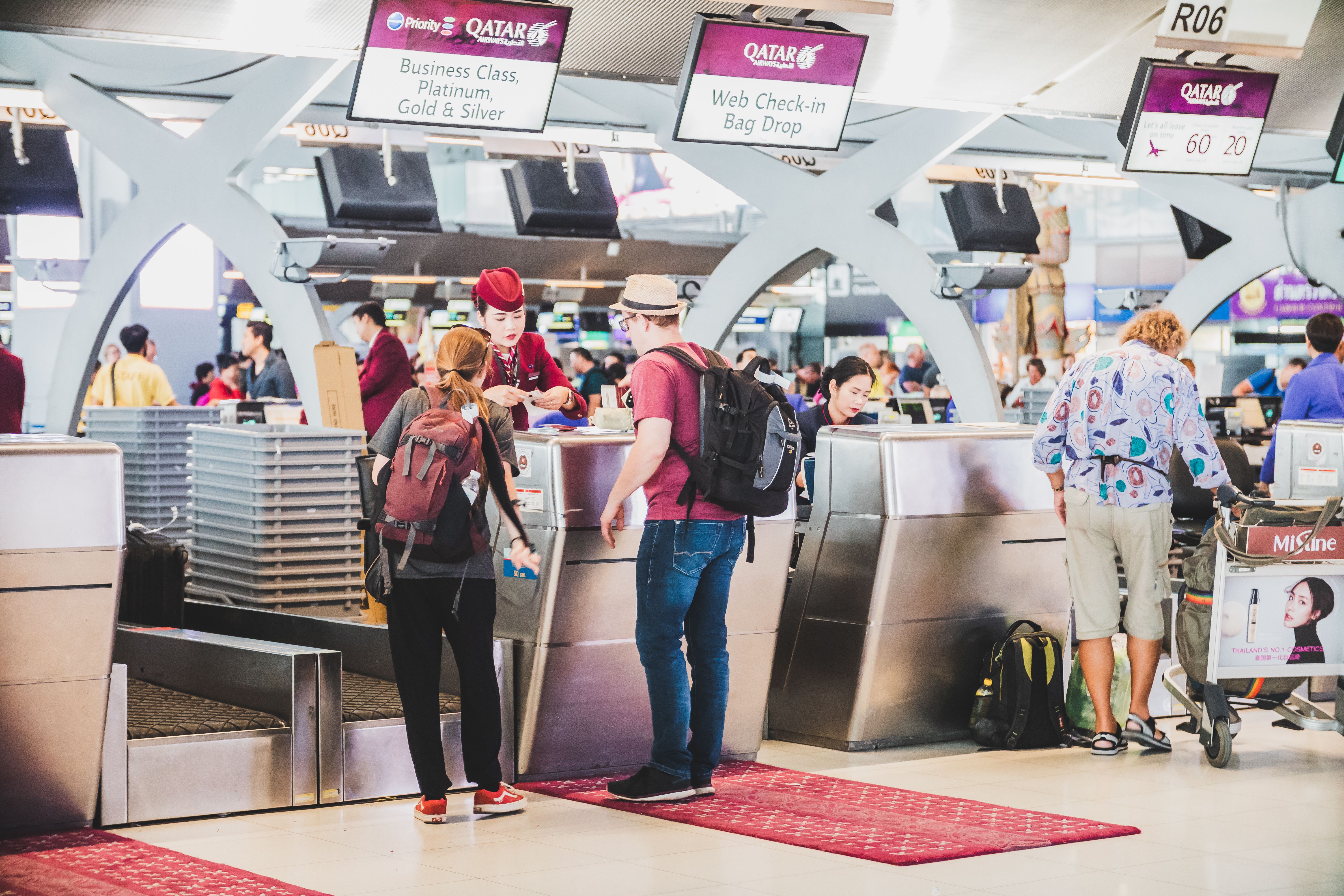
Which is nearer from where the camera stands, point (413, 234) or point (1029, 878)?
point (1029, 878)

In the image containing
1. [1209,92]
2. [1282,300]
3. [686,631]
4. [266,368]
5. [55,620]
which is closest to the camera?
[55,620]

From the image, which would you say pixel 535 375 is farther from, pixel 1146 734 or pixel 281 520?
pixel 1146 734

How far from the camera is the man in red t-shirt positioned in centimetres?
505

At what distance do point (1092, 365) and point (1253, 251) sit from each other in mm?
8622

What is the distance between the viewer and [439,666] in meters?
4.99

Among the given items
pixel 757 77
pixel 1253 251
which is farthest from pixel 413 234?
pixel 757 77

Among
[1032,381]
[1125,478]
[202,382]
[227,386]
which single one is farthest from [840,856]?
[202,382]

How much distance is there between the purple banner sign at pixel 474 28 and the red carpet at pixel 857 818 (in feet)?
11.3

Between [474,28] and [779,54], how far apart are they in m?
1.55

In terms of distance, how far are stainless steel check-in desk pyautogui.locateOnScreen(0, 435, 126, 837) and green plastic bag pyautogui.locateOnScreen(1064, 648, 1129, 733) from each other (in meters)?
3.75

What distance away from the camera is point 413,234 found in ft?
90.5

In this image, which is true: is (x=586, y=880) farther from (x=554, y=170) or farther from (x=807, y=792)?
(x=554, y=170)

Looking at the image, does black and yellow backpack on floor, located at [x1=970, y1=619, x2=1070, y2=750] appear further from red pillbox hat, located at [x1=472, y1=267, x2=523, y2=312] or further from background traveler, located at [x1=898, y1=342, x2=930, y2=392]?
background traveler, located at [x1=898, y1=342, x2=930, y2=392]

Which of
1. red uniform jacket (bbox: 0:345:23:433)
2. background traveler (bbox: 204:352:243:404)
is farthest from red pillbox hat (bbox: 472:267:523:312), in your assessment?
background traveler (bbox: 204:352:243:404)
